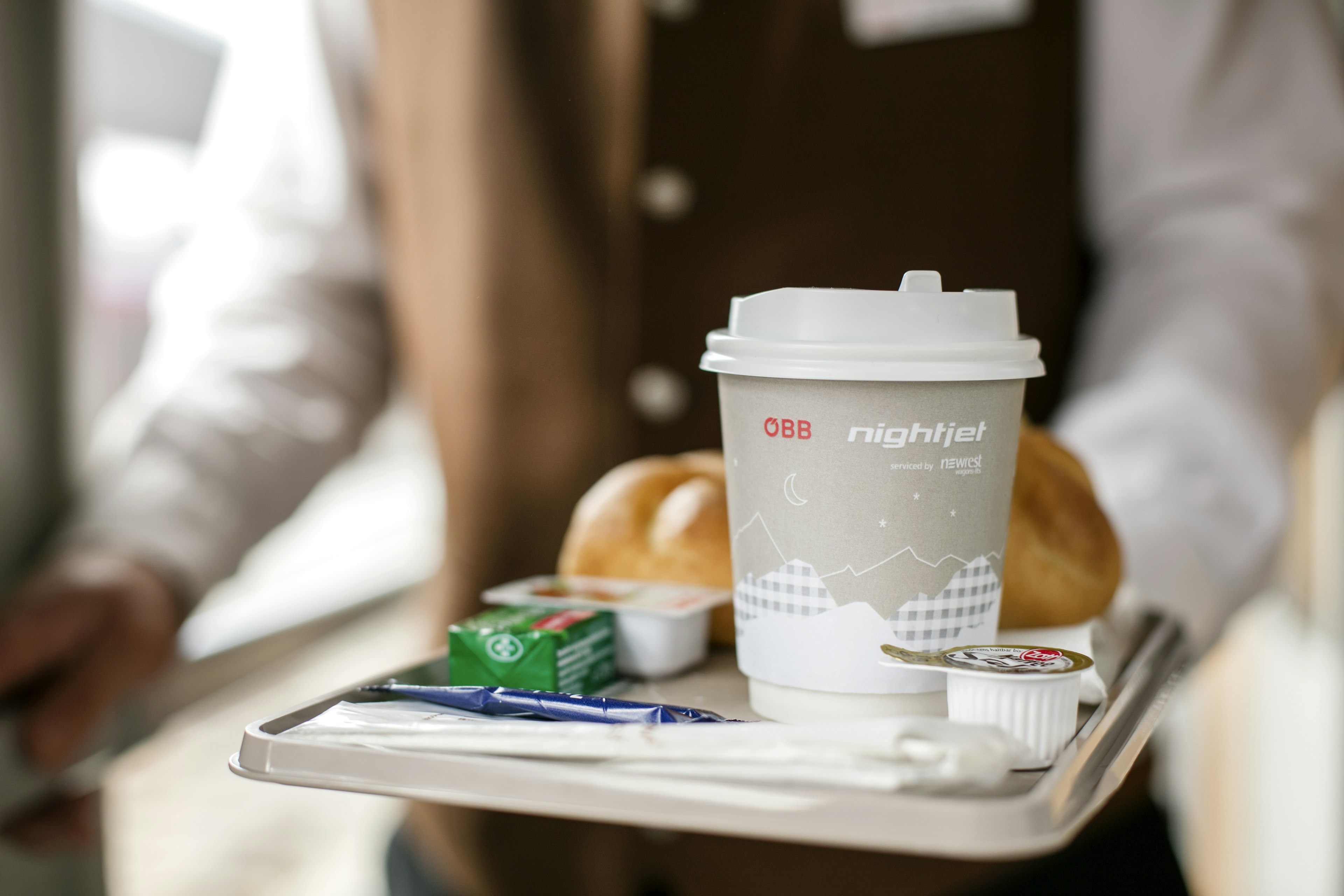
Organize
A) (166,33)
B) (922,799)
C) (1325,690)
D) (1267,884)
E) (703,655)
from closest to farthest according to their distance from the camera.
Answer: (922,799) → (703,655) → (166,33) → (1325,690) → (1267,884)

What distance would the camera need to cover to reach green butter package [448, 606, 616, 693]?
0.31 metres

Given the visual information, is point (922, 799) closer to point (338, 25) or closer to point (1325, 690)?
point (338, 25)

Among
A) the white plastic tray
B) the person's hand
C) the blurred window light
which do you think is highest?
the blurred window light

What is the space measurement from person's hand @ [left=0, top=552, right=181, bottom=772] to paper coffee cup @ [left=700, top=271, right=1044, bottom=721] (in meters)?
0.42

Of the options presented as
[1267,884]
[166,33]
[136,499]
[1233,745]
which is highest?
[166,33]

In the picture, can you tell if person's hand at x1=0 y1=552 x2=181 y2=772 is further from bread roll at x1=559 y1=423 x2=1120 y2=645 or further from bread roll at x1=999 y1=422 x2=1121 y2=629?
bread roll at x1=999 y1=422 x2=1121 y2=629

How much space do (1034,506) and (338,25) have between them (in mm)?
795

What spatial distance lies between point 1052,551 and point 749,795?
0.19 meters

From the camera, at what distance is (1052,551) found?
0.38 metres

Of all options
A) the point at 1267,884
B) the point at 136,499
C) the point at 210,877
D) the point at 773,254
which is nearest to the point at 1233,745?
the point at 1267,884

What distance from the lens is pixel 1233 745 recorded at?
5.00 ft

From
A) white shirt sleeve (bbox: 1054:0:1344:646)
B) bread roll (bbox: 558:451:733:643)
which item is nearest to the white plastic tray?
bread roll (bbox: 558:451:733:643)

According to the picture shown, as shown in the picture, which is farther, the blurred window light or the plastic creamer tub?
the blurred window light

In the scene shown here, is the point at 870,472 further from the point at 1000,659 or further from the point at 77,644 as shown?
the point at 77,644
